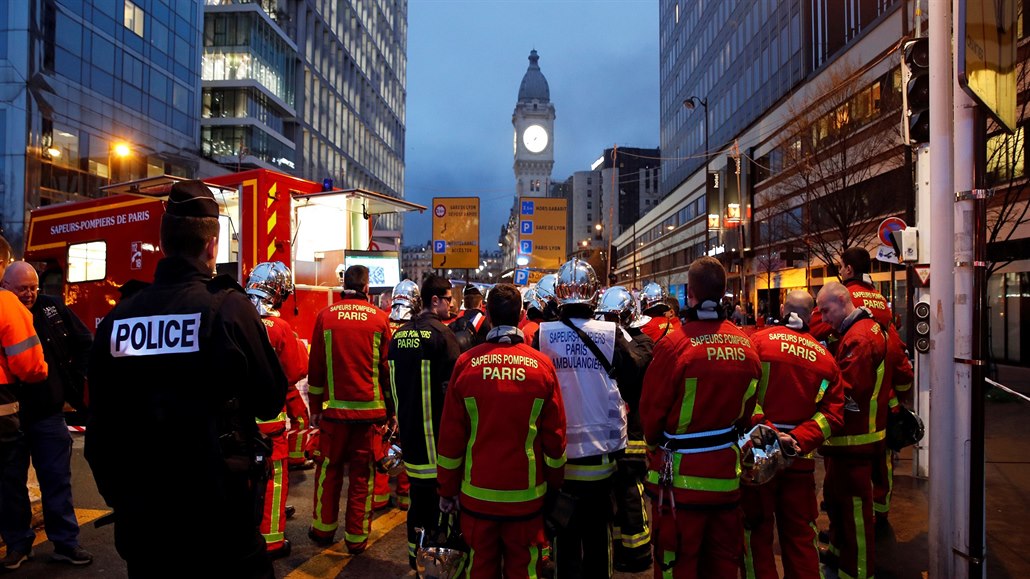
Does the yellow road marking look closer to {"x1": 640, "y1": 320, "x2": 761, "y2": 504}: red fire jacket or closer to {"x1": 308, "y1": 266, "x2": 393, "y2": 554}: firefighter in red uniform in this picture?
{"x1": 308, "y1": 266, "x2": 393, "y2": 554}: firefighter in red uniform

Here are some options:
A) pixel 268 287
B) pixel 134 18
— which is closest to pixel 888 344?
pixel 268 287

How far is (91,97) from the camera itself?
1069 inches

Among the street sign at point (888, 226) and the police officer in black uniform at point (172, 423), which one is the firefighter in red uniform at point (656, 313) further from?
the police officer in black uniform at point (172, 423)

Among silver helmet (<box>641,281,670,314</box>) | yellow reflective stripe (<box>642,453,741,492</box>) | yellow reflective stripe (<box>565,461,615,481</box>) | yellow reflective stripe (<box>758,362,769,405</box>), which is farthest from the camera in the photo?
silver helmet (<box>641,281,670,314</box>)

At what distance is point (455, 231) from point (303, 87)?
39441 millimetres

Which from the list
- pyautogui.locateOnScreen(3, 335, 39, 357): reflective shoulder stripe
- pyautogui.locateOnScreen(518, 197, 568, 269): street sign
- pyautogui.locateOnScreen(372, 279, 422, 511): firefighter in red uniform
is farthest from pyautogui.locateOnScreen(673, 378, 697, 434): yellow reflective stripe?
pyautogui.locateOnScreen(518, 197, 568, 269): street sign

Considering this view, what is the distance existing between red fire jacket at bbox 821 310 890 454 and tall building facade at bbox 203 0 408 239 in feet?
94.6

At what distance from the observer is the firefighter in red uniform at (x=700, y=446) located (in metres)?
3.51

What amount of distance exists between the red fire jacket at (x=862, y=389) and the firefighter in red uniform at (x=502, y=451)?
7.66 feet

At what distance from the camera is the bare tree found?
18.0 meters

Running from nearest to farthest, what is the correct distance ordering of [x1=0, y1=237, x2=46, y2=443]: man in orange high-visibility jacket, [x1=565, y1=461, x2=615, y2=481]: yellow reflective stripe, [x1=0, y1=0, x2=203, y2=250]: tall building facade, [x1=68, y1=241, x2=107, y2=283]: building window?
1. [x1=565, y1=461, x2=615, y2=481]: yellow reflective stripe
2. [x1=0, y1=237, x2=46, y2=443]: man in orange high-visibility jacket
3. [x1=68, y1=241, x2=107, y2=283]: building window
4. [x1=0, y1=0, x2=203, y2=250]: tall building facade

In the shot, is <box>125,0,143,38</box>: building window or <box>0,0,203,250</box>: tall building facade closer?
<box>0,0,203,250</box>: tall building facade

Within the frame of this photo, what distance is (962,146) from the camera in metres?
4.21

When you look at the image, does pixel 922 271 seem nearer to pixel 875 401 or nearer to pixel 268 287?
pixel 875 401
